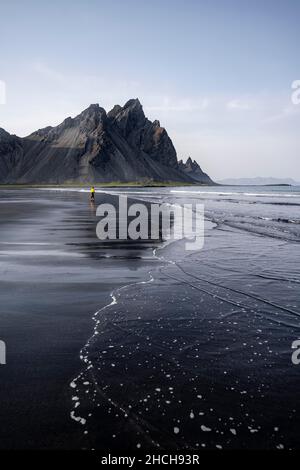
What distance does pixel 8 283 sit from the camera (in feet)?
30.8

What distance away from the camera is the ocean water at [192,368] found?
370cm

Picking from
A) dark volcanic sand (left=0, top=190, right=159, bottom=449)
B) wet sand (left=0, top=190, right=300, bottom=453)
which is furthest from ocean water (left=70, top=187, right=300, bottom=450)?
dark volcanic sand (left=0, top=190, right=159, bottom=449)

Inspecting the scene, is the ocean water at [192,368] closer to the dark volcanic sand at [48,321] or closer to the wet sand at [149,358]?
the wet sand at [149,358]

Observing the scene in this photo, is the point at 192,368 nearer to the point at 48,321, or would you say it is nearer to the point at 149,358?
the point at 149,358

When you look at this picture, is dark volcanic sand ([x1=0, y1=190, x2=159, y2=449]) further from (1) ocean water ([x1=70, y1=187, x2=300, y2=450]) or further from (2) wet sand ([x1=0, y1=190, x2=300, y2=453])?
(1) ocean water ([x1=70, y1=187, x2=300, y2=450])

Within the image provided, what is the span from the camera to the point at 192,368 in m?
5.04

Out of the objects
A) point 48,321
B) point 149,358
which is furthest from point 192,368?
point 48,321

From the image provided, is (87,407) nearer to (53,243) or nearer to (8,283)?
(8,283)

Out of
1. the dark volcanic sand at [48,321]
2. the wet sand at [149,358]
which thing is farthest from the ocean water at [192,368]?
the dark volcanic sand at [48,321]

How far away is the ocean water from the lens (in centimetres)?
370

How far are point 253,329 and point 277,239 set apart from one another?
13.3 meters

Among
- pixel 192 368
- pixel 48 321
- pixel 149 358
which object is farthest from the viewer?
pixel 48 321

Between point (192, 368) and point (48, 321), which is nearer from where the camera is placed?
point (192, 368)
